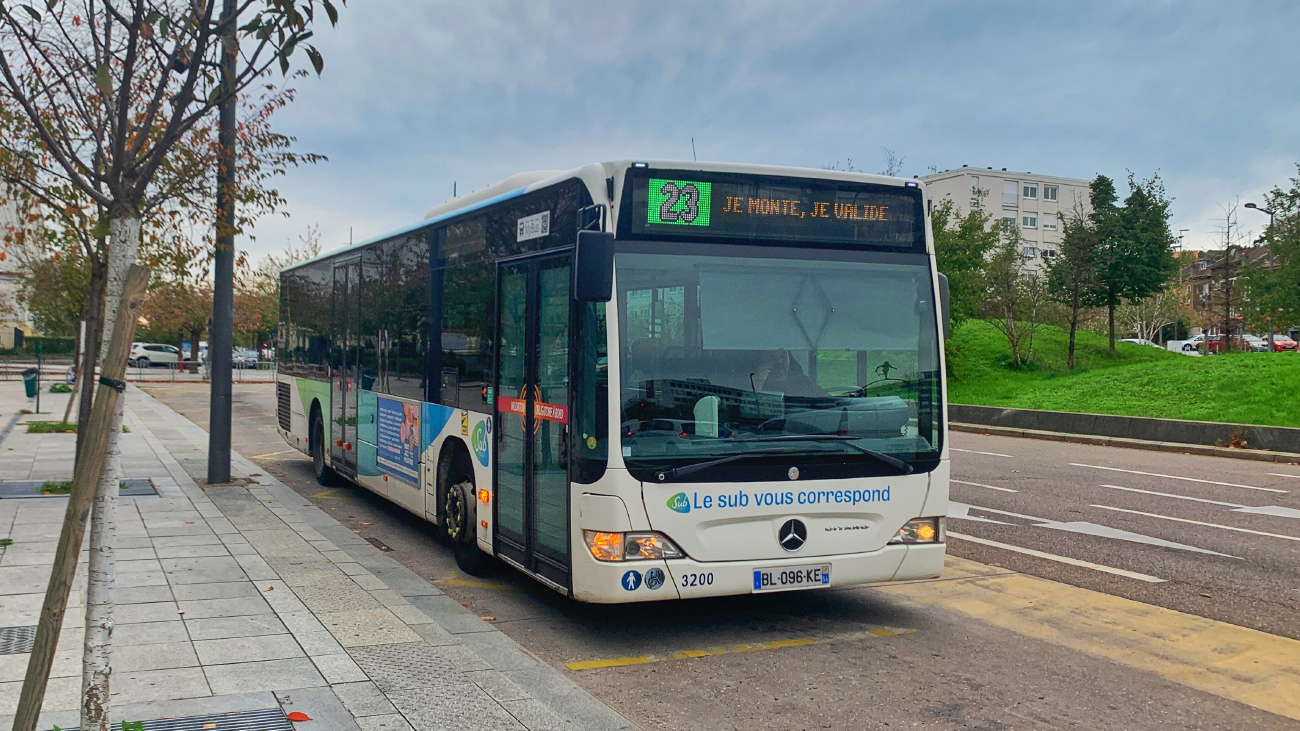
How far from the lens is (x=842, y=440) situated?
6.46 meters

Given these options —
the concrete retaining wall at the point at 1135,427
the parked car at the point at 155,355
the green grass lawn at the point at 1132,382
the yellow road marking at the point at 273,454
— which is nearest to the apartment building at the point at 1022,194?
the green grass lawn at the point at 1132,382

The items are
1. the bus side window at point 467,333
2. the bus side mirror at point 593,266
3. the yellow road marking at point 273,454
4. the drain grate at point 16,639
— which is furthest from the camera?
the yellow road marking at point 273,454

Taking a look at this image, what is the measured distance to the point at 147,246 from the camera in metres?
10.8

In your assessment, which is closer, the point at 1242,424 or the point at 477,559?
the point at 477,559

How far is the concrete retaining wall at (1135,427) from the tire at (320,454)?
15.7 meters

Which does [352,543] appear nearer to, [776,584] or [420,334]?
[420,334]

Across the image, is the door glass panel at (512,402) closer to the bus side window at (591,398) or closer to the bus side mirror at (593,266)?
the bus side window at (591,398)

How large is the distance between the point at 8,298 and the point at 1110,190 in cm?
6159

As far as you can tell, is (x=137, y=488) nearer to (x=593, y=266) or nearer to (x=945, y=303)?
(x=593, y=266)

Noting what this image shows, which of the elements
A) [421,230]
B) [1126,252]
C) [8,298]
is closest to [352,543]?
[421,230]

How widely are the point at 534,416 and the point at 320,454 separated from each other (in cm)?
728

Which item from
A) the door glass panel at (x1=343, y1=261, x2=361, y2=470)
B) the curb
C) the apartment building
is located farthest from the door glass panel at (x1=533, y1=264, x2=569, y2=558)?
the apartment building

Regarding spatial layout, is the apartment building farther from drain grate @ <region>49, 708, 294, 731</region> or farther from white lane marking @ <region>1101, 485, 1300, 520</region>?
drain grate @ <region>49, 708, 294, 731</region>

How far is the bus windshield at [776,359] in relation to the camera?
6121mm
